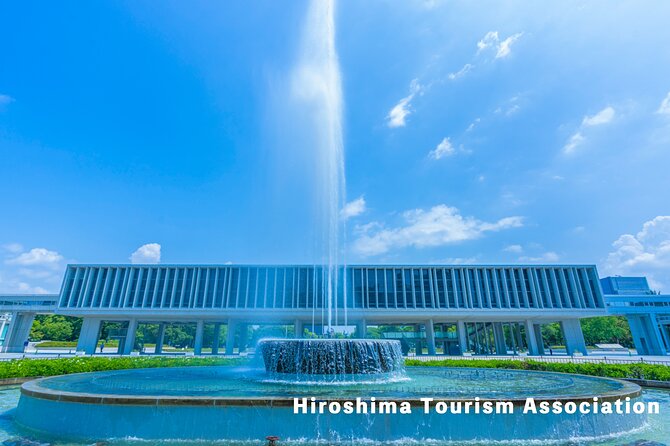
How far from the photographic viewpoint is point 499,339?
56.1 metres

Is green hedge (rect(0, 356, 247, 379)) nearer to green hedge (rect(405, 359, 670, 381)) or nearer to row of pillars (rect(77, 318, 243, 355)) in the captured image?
green hedge (rect(405, 359, 670, 381))

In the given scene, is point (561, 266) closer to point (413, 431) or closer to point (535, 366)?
point (535, 366)

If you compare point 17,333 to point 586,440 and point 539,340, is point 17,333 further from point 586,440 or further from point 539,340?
point 539,340

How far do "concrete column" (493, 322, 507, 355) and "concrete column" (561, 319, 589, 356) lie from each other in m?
9.18

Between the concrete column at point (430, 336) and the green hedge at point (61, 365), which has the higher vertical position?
the concrete column at point (430, 336)

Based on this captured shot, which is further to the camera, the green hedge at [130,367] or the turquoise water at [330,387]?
the green hedge at [130,367]

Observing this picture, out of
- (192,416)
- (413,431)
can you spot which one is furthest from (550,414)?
(192,416)

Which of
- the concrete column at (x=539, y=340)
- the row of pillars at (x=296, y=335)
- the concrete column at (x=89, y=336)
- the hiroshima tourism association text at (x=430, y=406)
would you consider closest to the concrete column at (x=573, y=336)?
the row of pillars at (x=296, y=335)

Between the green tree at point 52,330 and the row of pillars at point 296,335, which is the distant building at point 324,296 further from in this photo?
the green tree at point 52,330

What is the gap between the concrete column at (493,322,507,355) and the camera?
5562 cm

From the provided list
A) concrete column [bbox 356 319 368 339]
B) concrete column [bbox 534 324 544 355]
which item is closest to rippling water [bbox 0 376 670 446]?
concrete column [bbox 356 319 368 339]

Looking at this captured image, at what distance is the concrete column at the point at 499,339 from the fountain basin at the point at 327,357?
48877mm

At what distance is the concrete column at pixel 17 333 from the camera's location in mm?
51594

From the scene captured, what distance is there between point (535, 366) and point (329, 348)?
15.1 meters
